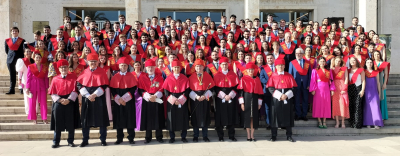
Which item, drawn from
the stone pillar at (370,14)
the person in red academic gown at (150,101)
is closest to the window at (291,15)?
the stone pillar at (370,14)

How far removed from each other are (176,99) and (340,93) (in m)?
4.00

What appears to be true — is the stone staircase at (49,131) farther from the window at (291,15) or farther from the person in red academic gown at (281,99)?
the window at (291,15)

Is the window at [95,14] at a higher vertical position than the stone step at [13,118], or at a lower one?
higher

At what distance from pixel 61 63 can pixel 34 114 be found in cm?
202

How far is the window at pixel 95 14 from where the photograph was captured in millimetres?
15977

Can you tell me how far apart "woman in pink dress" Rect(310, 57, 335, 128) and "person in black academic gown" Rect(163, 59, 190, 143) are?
10.3 ft

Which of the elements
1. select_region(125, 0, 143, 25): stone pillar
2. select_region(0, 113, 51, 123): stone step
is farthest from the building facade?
select_region(0, 113, 51, 123): stone step

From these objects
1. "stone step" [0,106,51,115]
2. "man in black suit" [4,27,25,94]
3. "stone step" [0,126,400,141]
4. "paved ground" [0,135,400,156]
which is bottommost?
"paved ground" [0,135,400,156]

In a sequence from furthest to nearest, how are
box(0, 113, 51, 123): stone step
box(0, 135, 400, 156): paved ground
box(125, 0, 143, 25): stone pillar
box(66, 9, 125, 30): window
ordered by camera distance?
box(66, 9, 125, 30): window
box(125, 0, 143, 25): stone pillar
box(0, 113, 51, 123): stone step
box(0, 135, 400, 156): paved ground

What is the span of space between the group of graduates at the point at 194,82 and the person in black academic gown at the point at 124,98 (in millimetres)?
21

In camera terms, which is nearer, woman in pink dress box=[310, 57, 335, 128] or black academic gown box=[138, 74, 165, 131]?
black academic gown box=[138, 74, 165, 131]

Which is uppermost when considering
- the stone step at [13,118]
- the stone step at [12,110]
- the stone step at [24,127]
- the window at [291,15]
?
the window at [291,15]

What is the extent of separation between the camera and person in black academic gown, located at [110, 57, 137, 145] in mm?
6355

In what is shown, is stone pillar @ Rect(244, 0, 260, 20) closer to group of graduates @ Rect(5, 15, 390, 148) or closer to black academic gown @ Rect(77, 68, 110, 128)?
group of graduates @ Rect(5, 15, 390, 148)
